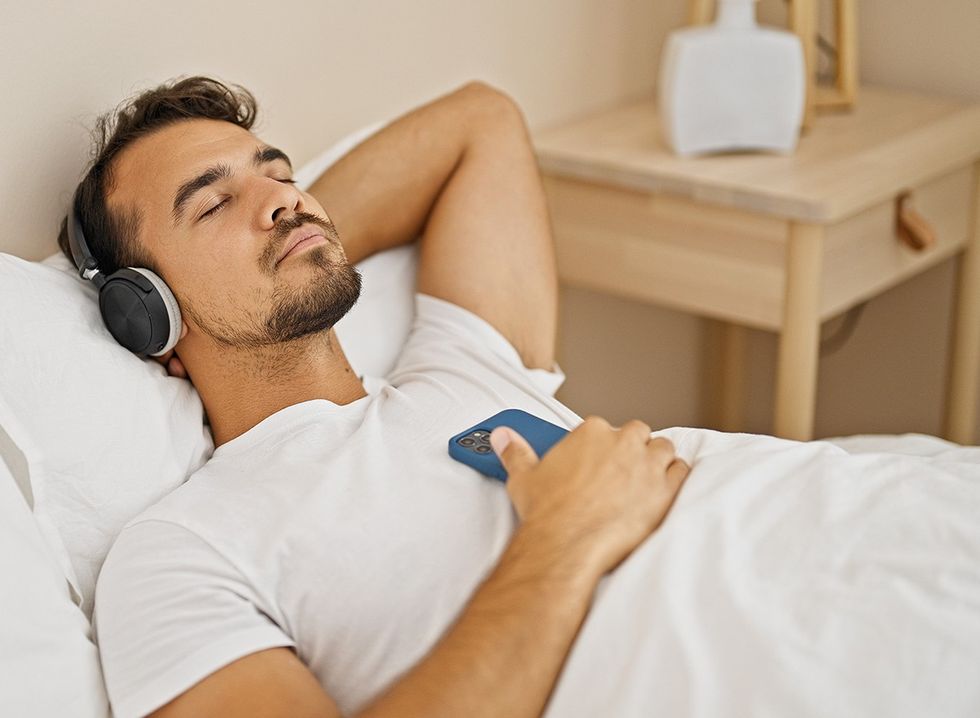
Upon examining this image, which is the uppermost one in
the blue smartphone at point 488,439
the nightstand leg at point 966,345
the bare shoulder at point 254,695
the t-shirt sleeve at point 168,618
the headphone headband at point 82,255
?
the headphone headband at point 82,255

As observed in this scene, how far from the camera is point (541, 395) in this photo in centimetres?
133

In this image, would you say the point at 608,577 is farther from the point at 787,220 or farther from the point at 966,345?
the point at 966,345

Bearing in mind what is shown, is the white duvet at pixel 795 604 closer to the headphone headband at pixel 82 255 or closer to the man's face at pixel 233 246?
the man's face at pixel 233 246

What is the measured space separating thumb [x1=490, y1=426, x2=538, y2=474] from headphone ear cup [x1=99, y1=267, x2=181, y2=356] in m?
0.33

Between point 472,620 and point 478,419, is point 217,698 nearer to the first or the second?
point 472,620

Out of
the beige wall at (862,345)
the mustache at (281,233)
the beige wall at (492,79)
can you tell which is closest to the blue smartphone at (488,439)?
the mustache at (281,233)

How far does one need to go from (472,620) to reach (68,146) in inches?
27.7

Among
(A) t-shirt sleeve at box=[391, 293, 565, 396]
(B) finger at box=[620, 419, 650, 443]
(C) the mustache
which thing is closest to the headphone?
(C) the mustache

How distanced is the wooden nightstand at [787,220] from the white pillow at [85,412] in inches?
31.5

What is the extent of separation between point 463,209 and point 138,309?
463 millimetres

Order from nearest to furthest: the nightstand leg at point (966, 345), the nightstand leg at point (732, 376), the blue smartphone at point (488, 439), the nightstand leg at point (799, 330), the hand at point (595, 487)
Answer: the hand at point (595, 487)
the blue smartphone at point (488, 439)
the nightstand leg at point (799, 330)
the nightstand leg at point (966, 345)
the nightstand leg at point (732, 376)

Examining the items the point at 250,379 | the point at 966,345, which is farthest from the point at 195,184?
the point at 966,345

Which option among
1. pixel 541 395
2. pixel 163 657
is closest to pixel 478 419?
pixel 541 395

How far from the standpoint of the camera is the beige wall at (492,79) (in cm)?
131
